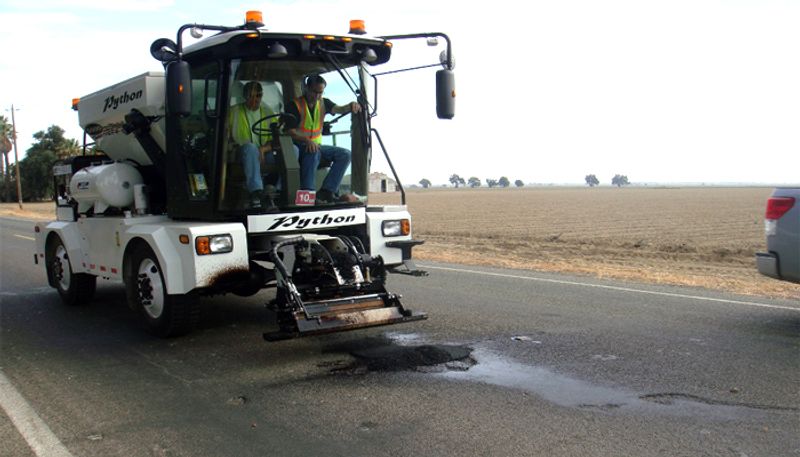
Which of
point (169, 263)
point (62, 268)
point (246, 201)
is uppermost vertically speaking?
point (246, 201)

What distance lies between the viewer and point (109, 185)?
25.5ft

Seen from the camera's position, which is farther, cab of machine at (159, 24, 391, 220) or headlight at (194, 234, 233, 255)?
cab of machine at (159, 24, 391, 220)

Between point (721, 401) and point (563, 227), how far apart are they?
77.9ft

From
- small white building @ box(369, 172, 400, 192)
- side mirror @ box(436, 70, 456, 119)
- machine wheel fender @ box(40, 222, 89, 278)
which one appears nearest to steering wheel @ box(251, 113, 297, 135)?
small white building @ box(369, 172, 400, 192)

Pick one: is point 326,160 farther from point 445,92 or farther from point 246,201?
point 445,92

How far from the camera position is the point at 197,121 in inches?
264

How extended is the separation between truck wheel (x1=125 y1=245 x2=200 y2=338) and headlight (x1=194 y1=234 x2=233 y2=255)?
0.61 meters

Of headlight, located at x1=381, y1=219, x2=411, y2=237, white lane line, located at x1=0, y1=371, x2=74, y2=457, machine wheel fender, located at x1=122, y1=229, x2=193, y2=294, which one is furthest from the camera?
headlight, located at x1=381, y1=219, x2=411, y2=237

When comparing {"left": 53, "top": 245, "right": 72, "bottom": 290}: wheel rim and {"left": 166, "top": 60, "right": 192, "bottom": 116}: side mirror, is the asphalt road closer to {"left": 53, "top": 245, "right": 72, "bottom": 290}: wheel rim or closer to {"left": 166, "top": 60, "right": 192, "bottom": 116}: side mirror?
{"left": 53, "top": 245, "right": 72, "bottom": 290}: wheel rim

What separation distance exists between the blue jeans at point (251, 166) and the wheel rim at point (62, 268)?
12.8 feet

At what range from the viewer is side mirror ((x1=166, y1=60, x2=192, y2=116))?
5.82 metres

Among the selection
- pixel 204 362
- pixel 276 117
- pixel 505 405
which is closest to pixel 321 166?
pixel 276 117

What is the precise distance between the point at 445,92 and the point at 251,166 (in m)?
2.02

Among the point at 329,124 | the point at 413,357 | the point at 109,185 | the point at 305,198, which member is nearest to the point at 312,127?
the point at 329,124
